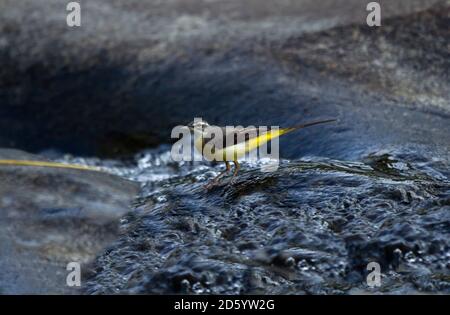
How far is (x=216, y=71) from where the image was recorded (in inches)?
269

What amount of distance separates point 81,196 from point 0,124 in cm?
246

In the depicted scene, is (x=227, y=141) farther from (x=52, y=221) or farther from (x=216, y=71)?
(x=216, y=71)

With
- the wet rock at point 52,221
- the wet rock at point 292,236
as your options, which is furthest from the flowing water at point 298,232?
the wet rock at point 52,221

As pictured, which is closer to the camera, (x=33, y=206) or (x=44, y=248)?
(x=44, y=248)

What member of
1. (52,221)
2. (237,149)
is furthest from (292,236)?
(52,221)

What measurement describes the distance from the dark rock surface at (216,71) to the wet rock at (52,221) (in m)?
1.28

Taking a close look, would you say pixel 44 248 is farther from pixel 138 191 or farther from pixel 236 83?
pixel 236 83

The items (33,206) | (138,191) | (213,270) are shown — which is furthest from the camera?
(138,191)

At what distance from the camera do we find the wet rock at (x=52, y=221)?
4.27 meters

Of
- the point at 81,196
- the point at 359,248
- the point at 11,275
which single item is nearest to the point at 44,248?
Result: the point at 11,275

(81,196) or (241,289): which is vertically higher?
(81,196)
